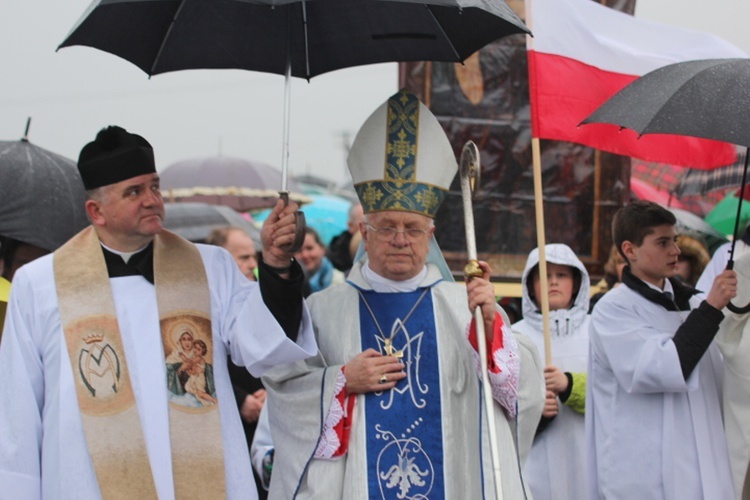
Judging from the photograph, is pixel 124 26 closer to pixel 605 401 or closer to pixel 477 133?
pixel 605 401

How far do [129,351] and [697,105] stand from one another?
237 cm

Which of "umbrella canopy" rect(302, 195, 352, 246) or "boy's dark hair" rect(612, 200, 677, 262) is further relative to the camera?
"umbrella canopy" rect(302, 195, 352, 246)

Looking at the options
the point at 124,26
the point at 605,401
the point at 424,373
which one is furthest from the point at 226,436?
the point at 605,401

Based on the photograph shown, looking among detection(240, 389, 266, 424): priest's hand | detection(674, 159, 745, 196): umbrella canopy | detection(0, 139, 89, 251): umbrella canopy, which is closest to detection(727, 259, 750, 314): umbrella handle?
detection(674, 159, 745, 196): umbrella canopy

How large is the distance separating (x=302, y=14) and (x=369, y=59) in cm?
33

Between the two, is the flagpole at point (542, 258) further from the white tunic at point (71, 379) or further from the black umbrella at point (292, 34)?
the white tunic at point (71, 379)

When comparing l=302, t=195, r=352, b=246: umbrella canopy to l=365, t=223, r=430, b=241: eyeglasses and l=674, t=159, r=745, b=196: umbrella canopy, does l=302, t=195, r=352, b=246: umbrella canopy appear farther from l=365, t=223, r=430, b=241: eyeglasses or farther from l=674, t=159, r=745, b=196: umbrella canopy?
l=365, t=223, r=430, b=241: eyeglasses

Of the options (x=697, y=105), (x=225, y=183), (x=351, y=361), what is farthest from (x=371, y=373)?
(x=225, y=183)

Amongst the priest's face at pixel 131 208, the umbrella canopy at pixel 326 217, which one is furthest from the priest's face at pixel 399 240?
the umbrella canopy at pixel 326 217

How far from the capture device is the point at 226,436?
4.74m

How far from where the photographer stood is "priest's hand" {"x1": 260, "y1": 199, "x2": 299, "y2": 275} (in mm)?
4445

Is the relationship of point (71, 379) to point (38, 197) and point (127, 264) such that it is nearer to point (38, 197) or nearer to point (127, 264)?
point (127, 264)

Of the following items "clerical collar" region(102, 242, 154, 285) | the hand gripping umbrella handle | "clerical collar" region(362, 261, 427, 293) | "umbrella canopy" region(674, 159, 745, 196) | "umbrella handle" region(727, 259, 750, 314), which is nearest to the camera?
the hand gripping umbrella handle

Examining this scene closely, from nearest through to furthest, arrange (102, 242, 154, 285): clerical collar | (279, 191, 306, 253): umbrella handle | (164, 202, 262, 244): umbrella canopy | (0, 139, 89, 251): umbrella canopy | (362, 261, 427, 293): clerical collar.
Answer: (279, 191, 306, 253): umbrella handle < (102, 242, 154, 285): clerical collar < (362, 261, 427, 293): clerical collar < (0, 139, 89, 251): umbrella canopy < (164, 202, 262, 244): umbrella canopy
